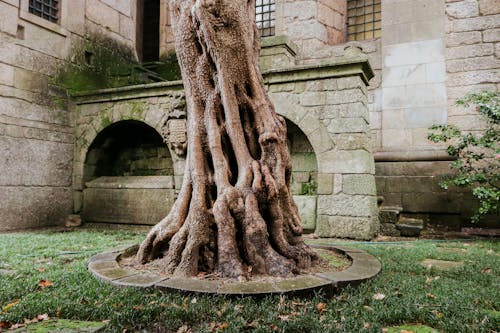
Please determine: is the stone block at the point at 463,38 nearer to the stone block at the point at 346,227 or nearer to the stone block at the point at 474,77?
the stone block at the point at 474,77

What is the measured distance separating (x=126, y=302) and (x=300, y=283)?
1151 mm

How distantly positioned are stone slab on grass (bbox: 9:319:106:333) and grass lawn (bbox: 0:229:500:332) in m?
0.07

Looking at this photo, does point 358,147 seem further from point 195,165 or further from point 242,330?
point 242,330

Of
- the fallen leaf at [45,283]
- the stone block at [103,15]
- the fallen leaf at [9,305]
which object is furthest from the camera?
the stone block at [103,15]

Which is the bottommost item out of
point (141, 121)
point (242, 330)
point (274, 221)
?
point (242, 330)

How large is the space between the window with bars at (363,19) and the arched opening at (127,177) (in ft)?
17.6

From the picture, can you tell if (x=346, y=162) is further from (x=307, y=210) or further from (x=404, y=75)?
(x=404, y=75)

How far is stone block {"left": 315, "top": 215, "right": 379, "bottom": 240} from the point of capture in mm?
5270

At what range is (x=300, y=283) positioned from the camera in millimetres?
2531

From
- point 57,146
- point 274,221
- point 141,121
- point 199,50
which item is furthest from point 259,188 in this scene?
point 57,146

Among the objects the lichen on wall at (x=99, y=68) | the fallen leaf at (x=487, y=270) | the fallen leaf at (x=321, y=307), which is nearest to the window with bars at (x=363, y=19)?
the lichen on wall at (x=99, y=68)

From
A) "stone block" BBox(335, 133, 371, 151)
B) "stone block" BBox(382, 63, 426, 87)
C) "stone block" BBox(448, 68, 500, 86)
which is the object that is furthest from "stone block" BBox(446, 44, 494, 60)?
"stone block" BBox(335, 133, 371, 151)

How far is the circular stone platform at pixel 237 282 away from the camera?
2.41 m

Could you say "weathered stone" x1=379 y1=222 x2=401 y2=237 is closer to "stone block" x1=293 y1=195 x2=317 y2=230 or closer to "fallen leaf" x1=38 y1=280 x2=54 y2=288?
"stone block" x1=293 y1=195 x2=317 y2=230
